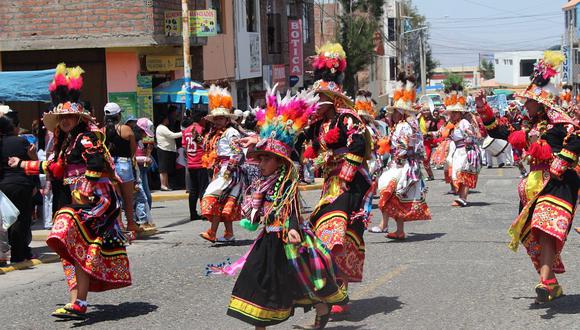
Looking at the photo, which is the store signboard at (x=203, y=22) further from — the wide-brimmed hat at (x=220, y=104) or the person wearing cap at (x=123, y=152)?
the wide-brimmed hat at (x=220, y=104)

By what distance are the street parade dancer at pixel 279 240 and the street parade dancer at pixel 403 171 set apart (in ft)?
20.0

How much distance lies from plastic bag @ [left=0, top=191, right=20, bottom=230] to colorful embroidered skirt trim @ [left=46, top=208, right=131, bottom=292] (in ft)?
9.92

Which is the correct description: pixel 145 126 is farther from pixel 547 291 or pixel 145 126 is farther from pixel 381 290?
pixel 547 291

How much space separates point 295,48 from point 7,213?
3034 cm

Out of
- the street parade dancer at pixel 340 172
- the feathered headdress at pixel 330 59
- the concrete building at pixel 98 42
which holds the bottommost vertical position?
the street parade dancer at pixel 340 172

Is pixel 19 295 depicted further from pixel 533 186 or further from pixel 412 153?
pixel 412 153

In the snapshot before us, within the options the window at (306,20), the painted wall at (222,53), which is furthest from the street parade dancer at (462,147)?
the window at (306,20)

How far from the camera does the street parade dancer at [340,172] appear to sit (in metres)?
8.38

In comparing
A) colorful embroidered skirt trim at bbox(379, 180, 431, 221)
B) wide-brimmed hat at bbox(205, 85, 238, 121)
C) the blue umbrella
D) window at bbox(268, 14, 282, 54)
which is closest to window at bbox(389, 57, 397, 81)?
window at bbox(268, 14, 282, 54)

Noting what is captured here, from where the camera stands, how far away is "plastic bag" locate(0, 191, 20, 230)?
37.3 feet

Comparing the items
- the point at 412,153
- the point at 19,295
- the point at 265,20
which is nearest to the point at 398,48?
the point at 265,20

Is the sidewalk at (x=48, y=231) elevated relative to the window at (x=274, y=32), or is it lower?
lower

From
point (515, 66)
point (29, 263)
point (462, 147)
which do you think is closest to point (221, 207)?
point (29, 263)

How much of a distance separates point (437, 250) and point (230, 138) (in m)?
3.17
